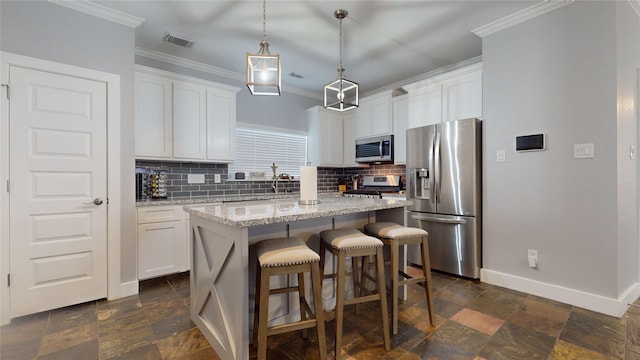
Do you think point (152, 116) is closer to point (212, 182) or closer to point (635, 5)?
point (212, 182)

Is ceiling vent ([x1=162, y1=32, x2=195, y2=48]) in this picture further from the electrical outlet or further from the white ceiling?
the electrical outlet

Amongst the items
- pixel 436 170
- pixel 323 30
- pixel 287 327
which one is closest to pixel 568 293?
pixel 436 170

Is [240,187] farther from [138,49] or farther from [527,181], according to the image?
[527,181]

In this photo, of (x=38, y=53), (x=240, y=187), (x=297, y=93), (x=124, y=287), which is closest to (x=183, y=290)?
(x=124, y=287)

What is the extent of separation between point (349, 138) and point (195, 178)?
8.53ft

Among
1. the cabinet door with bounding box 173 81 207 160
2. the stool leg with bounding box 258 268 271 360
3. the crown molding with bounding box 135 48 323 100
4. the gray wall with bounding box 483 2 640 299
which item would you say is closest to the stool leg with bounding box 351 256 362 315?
the stool leg with bounding box 258 268 271 360

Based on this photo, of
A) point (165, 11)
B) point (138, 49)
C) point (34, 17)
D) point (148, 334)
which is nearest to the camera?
point (148, 334)

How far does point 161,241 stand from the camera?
9.95 ft

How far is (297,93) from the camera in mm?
4941

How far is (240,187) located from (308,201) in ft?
7.94

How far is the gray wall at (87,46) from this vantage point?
2.26 m

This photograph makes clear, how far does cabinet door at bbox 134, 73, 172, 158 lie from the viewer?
10.3 feet

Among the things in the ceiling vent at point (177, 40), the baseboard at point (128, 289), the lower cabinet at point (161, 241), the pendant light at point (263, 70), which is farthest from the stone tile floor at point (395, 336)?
the ceiling vent at point (177, 40)

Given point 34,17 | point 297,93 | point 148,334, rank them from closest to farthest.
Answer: point 148,334 < point 34,17 < point 297,93
